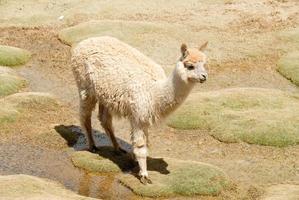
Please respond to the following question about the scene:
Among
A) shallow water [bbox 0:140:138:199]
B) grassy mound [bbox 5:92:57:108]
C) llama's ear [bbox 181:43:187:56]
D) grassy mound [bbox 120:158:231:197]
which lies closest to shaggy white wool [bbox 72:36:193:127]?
llama's ear [bbox 181:43:187:56]

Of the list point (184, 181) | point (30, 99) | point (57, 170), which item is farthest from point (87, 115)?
point (30, 99)

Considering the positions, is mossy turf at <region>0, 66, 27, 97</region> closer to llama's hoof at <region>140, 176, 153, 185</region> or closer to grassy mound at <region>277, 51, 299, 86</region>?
llama's hoof at <region>140, 176, 153, 185</region>

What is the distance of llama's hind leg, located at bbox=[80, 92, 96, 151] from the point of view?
71.2 feet

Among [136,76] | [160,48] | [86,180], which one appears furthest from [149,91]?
[160,48]

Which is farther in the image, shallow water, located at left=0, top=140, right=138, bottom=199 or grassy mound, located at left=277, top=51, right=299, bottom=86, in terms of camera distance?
grassy mound, located at left=277, top=51, right=299, bottom=86

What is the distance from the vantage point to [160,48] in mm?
35562

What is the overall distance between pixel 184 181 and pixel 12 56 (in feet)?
57.4

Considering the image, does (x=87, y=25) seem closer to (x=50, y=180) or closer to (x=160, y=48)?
(x=160, y=48)

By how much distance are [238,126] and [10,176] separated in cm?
976

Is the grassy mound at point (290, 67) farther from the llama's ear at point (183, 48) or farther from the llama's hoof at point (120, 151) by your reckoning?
the llama's ear at point (183, 48)

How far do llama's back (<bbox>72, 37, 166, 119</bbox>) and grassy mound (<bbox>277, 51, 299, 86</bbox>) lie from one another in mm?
13238

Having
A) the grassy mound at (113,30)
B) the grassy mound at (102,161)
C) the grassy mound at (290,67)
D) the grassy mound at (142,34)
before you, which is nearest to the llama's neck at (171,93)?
the grassy mound at (102,161)

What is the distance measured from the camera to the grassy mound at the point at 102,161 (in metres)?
20.8

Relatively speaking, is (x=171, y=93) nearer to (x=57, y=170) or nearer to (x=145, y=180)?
(x=145, y=180)
